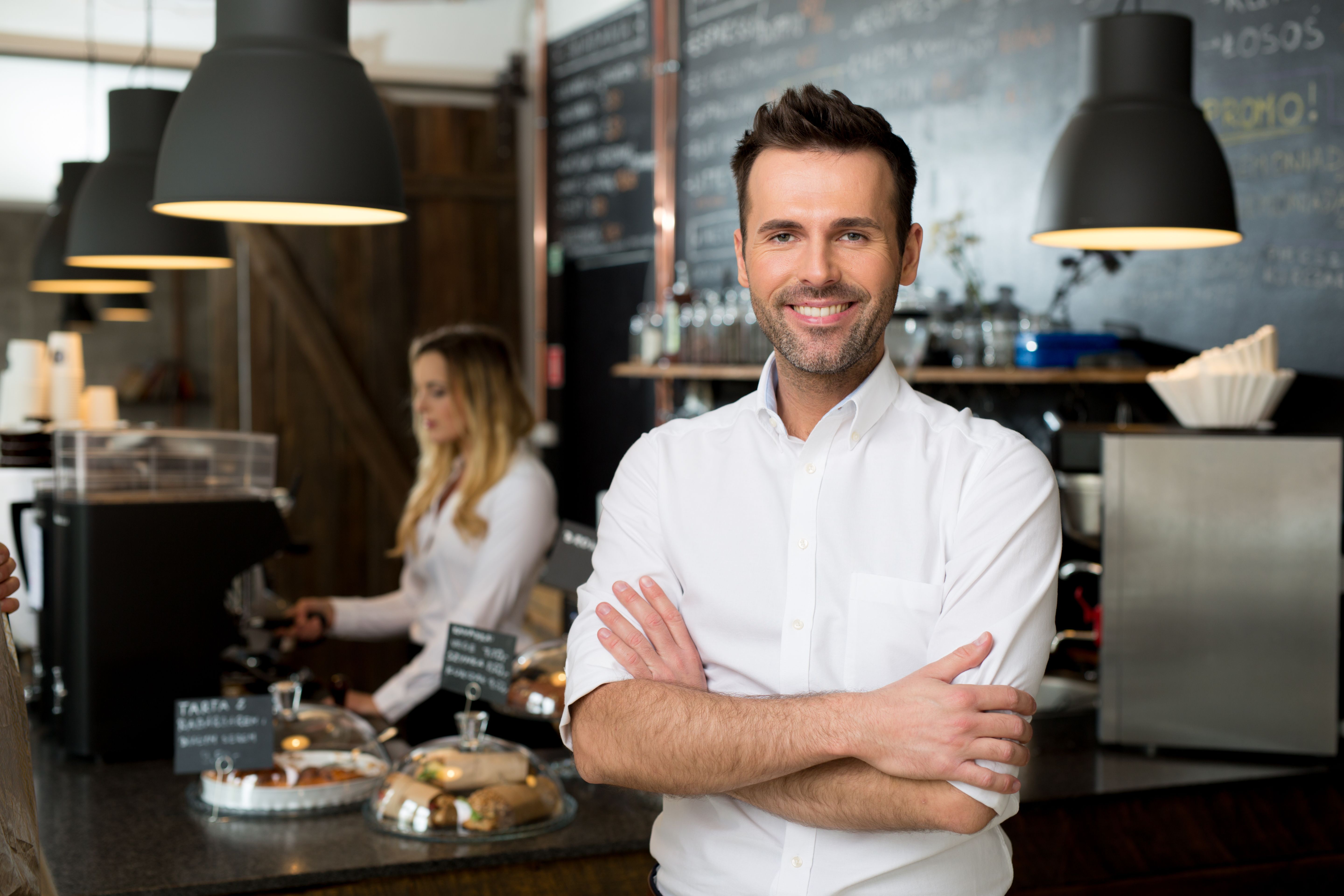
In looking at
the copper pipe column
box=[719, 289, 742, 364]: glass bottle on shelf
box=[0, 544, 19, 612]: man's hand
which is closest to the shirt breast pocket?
box=[0, 544, 19, 612]: man's hand

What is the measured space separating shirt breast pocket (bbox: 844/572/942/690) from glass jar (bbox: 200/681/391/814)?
823 millimetres

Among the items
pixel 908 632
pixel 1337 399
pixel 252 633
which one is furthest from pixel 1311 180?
pixel 252 633

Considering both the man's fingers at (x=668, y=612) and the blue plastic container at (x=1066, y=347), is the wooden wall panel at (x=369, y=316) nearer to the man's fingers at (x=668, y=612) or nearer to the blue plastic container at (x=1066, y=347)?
the blue plastic container at (x=1066, y=347)

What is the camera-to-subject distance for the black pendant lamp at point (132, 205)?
2.84 meters

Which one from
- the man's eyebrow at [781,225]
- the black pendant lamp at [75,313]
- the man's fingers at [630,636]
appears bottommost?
the man's fingers at [630,636]

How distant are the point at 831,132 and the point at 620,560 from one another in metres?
0.55

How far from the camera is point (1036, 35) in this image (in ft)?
11.7

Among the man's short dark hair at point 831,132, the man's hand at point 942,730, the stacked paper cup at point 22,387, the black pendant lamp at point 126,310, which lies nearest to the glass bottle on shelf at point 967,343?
the man's short dark hair at point 831,132

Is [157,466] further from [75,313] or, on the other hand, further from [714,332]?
[75,313]

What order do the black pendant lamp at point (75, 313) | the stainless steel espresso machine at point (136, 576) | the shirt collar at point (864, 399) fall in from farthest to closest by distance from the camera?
1. the black pendant lamp at point (75, 313)
2. the stainless steel espresso machine at point (136, 576)
3. the shirt collar at point (864, 399)

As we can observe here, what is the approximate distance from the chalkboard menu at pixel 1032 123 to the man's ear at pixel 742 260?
1.77 metres

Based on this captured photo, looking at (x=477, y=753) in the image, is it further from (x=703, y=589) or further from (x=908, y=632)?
(x=908, y=632)

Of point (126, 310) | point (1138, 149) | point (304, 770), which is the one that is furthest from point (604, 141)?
point (304, 770)

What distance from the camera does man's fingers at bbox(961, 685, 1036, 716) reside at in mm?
1333
